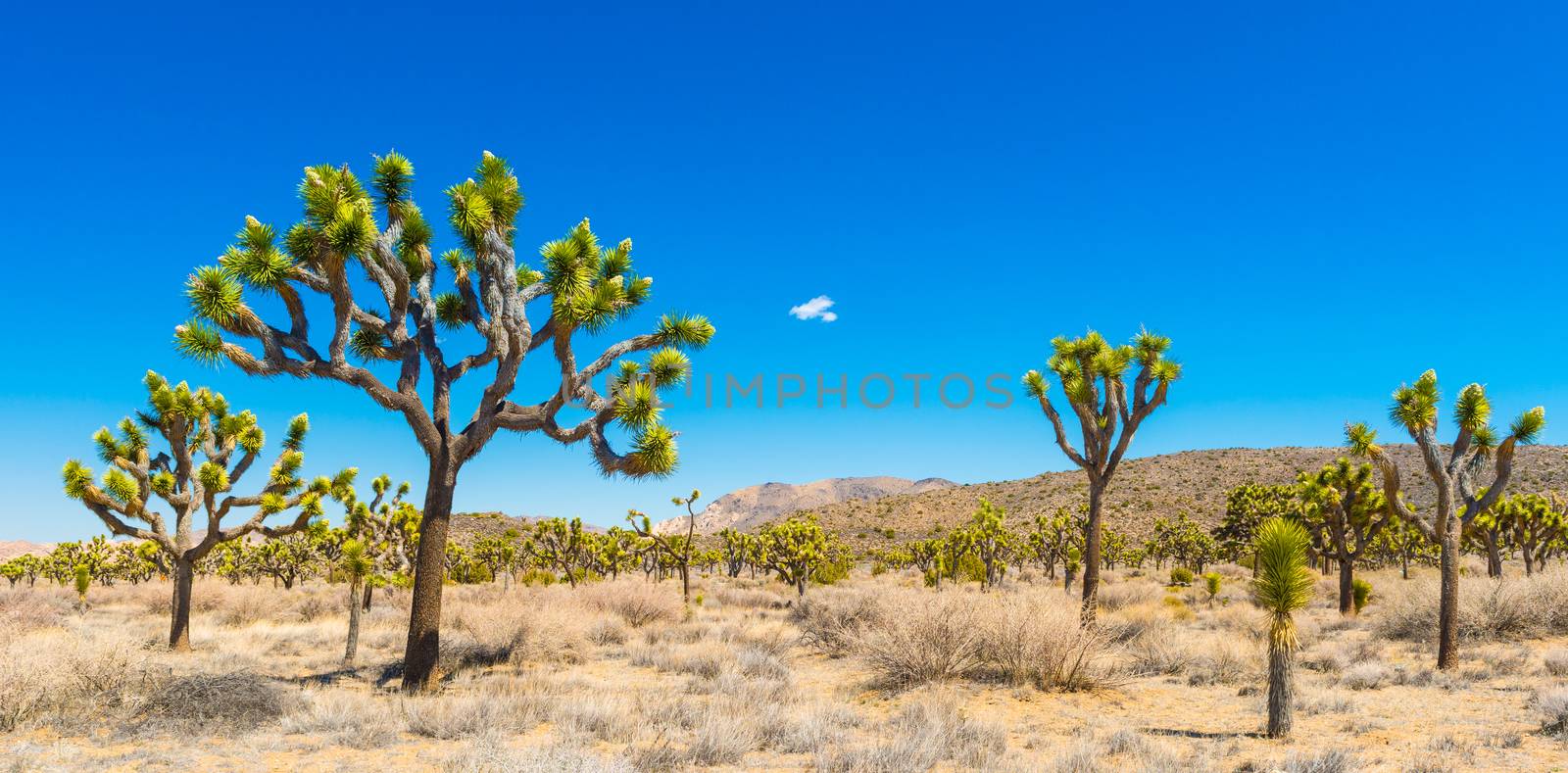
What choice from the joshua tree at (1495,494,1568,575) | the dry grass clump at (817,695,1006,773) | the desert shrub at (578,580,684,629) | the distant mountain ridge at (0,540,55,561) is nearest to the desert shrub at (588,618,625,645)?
the desert shrub at (578,580,684,629)

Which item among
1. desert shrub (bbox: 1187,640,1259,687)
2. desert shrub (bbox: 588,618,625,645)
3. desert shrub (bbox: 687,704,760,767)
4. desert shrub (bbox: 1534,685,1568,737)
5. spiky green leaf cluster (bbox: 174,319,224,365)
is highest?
spiky green leaf cluster (bbox: 174,319,224,365)

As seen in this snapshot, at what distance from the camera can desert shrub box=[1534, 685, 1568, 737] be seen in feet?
27.1

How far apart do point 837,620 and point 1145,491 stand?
196 ft

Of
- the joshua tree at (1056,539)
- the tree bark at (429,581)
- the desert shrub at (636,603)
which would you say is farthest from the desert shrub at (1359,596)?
the tree bark at (429,581)

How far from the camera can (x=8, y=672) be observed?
323 inches

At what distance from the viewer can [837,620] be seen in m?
15.6

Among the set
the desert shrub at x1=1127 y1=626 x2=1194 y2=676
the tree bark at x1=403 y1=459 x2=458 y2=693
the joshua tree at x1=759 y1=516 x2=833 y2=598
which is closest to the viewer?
the tree bark at x1=403 y1=459 x2=458 y2=693

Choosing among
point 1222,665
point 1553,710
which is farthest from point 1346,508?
point 1553,710

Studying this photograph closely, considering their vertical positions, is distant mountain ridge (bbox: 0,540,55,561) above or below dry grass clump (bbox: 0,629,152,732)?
below

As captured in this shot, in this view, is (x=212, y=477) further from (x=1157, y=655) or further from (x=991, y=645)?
(x=1157, y=655)

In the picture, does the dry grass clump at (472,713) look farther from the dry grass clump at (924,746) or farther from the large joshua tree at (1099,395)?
the large joshua tree at (1099,395)

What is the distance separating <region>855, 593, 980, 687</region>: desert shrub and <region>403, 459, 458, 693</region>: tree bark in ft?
18.7

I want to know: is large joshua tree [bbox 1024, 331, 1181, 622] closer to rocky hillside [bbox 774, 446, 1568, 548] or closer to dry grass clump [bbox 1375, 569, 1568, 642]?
dry grass clump [bbox 1375, 569, 1568, 642]

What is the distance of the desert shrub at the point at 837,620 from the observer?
1439 cm
